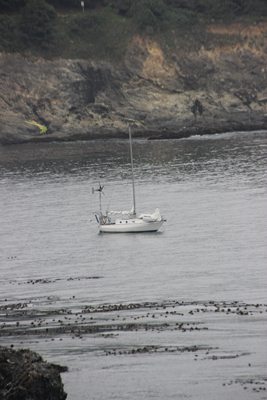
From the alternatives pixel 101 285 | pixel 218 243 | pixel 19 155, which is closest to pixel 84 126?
pixel 19 155

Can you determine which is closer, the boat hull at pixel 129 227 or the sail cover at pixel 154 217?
the sail cover at pixel 154 217

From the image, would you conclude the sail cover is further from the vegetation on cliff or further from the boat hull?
the vegetation on cliff

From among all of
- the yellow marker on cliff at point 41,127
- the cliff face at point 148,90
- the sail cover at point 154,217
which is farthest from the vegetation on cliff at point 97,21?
the sail cover at point 154,217

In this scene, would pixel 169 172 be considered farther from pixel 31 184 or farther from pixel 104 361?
pixel 104 361

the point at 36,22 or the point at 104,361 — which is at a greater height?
the point at 36,22

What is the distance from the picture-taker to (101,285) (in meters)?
35.3

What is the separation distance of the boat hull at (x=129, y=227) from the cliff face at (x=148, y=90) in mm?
100487

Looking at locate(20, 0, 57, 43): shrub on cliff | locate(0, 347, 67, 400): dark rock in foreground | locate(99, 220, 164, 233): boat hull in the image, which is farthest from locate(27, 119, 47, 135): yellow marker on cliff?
locate(0, 347, 67, 400): dark rock in foreground

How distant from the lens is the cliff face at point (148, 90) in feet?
512

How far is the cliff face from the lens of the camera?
156000 millimetres

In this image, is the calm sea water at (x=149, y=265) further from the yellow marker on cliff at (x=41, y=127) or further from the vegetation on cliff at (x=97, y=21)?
the vegetation on cliff at (x=97, y=21)

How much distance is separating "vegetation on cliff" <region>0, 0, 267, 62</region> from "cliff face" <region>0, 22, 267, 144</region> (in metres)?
5.28

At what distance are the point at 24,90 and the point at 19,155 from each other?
4334 cm

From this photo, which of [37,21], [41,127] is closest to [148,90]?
[41,127]
